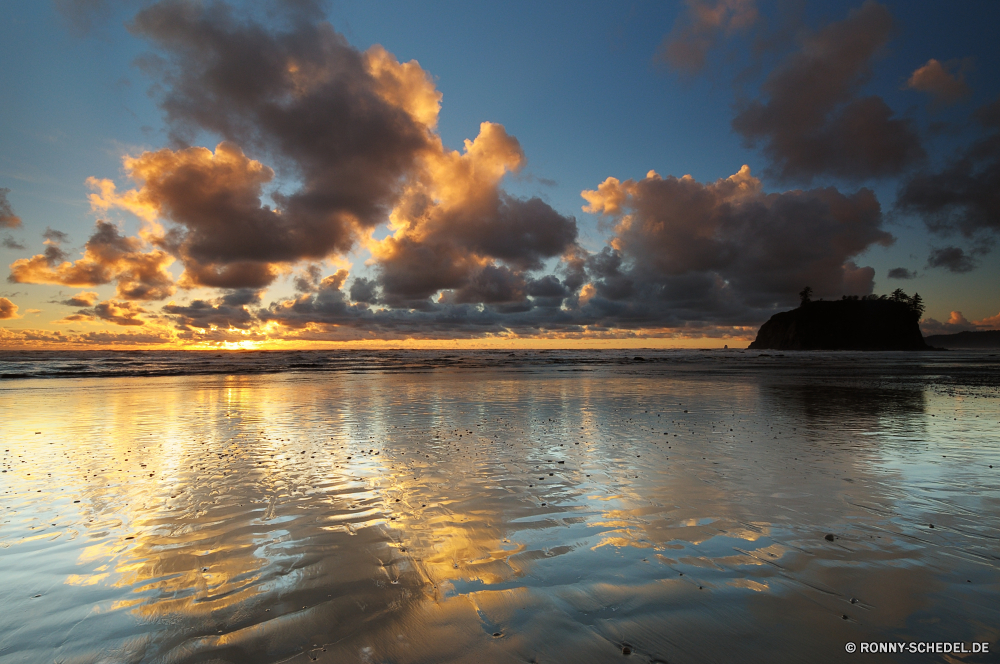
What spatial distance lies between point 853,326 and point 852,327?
54 centimetres

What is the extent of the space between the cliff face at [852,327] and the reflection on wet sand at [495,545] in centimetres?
19368

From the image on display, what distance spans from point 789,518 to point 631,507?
2.25 meters

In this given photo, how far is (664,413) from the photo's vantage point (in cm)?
1750

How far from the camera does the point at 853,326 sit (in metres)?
174

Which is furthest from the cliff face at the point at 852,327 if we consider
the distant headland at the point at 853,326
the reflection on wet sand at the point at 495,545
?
the reflection on wet sand at the point at 495,545

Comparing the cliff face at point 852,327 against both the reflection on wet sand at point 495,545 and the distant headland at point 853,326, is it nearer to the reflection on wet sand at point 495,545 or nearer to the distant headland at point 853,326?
the distant headland at point 853,326

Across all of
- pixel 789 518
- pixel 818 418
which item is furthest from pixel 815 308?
pixel 789 518

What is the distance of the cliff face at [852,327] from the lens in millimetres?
169375

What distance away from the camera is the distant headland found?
170 metres

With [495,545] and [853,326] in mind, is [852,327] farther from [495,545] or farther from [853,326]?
[495,545]

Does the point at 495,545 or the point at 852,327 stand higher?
the point at 852,327

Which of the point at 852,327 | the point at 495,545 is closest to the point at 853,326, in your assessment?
the point at 852,327

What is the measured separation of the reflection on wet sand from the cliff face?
19368 centimetres

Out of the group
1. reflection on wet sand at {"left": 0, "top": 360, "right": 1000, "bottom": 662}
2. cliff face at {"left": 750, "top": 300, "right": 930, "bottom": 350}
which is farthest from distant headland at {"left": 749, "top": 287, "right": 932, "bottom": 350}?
reflection on wet sand at {"left": 0, "top": 360, "right": 1000, "bottom": 662}
